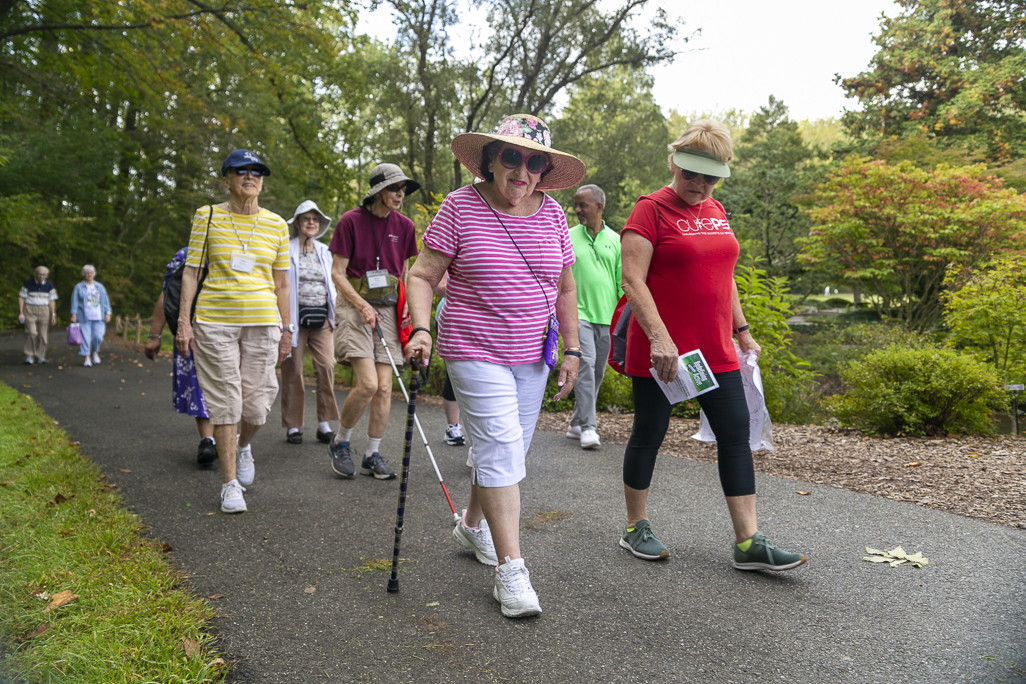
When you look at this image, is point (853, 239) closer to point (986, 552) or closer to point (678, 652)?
point (986, 552)

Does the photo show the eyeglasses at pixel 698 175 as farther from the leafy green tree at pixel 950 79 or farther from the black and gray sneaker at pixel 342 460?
the leafy green tree at pixel 950 79

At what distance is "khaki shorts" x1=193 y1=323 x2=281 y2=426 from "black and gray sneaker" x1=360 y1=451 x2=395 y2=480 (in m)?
0.91

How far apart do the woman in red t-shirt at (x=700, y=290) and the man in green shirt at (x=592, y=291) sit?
9.77ft

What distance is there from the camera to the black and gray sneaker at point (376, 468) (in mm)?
5609

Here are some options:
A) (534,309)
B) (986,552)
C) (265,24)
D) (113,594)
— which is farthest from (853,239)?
(113,594)

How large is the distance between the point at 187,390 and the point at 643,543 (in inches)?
149

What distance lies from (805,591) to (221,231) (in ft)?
13.2

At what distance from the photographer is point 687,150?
3609 millimetres

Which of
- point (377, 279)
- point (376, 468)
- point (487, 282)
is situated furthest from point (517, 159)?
point (376, 468)

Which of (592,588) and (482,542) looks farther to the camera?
(482,542)

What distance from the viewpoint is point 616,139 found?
26.0 m

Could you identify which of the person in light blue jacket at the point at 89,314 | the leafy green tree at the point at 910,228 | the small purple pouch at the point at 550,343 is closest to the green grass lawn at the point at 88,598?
the small purple pouch at the point at 550,343

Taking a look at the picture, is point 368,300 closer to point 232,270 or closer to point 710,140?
point 232,270

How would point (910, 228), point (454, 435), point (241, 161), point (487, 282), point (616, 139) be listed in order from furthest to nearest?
point (616, 139)
point (910, 228)
point (454, 435)
point (241, 161)
point (487, 282)
